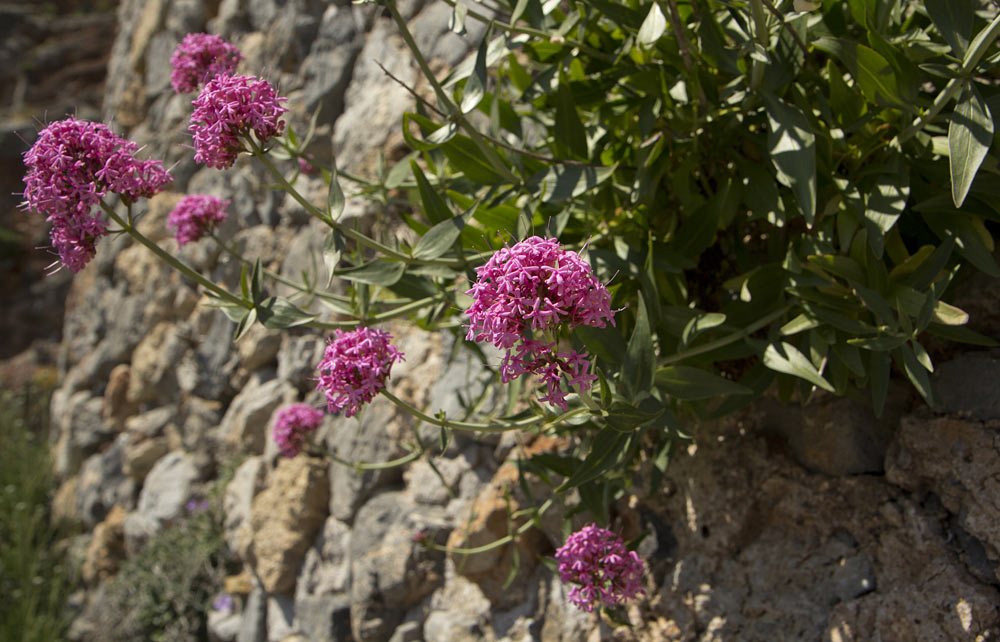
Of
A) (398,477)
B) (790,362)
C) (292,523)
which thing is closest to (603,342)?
(790,362)

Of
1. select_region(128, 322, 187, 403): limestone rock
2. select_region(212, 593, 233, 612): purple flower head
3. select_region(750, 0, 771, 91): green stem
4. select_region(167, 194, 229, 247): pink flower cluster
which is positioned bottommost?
select_region(212, 593, 233, 612): purple flower head

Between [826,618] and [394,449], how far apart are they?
174 cm

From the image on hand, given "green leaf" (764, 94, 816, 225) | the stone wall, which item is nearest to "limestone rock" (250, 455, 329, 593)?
the stone wall

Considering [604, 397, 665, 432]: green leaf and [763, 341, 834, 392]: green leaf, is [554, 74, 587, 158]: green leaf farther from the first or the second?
[604, 397, 665, 432]: green leaf

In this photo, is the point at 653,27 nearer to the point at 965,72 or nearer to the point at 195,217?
the point at 965,72

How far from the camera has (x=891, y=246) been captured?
6.01 feet

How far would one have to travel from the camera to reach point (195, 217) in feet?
7.43

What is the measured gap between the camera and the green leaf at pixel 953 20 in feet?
4.97

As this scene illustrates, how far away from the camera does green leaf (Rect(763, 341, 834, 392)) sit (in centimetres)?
164

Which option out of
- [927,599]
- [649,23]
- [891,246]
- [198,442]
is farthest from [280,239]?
[927,599]

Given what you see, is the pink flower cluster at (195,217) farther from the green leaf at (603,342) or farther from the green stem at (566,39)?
the green leaf at (603,342)

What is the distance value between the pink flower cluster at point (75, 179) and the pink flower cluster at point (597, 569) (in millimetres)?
1326

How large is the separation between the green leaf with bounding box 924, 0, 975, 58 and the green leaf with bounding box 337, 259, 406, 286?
1.29 m

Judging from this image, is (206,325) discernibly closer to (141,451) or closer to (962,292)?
(141,451)
